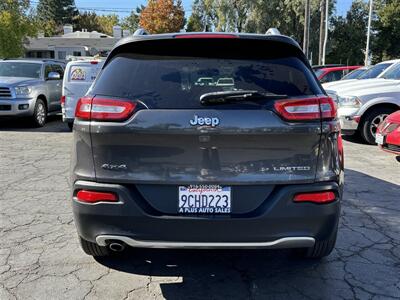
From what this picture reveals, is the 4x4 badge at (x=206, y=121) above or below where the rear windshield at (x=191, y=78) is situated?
below

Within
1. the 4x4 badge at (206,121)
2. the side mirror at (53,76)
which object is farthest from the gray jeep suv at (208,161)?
the side mirror at (53,76)

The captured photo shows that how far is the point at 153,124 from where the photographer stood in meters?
2.89

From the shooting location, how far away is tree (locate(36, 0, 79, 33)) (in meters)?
91.0

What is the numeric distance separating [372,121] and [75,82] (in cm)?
694

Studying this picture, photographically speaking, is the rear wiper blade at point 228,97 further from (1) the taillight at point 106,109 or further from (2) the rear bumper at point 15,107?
(2) the rear bumper at point 15,107

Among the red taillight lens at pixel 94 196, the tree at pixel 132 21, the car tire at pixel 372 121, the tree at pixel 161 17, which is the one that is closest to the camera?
the red taillight lens at pixel 94 196

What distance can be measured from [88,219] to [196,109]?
1.04 metres

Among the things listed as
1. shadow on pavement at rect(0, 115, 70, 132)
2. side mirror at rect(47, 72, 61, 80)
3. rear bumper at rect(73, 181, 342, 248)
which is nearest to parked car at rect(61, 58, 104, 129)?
shadow on pavement at rect(0, 115, 70, 132)

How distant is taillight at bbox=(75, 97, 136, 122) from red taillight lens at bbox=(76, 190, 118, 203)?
19.1 inches

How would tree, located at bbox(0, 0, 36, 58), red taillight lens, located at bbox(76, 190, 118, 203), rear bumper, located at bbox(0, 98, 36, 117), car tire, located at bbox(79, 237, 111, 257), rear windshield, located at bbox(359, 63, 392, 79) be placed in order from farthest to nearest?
tree, located at bbox(0, 0, 36, 58), rear bumper, located at bbox(0, 98, 36, 117), rear windshield, located at bbox(359, 63, 392, 79), car tire, located at bbox(79, 237, 111, 257), red taillight lens, located at bbox(76, 190, 118, 203)

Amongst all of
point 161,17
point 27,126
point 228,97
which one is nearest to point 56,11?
point 161,17

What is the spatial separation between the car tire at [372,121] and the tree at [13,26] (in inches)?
1147

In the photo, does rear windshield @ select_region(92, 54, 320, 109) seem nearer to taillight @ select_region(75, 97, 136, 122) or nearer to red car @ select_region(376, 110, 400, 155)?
taillight @ select_region(75, 97, 136, 122)

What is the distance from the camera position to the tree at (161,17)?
214 ft
